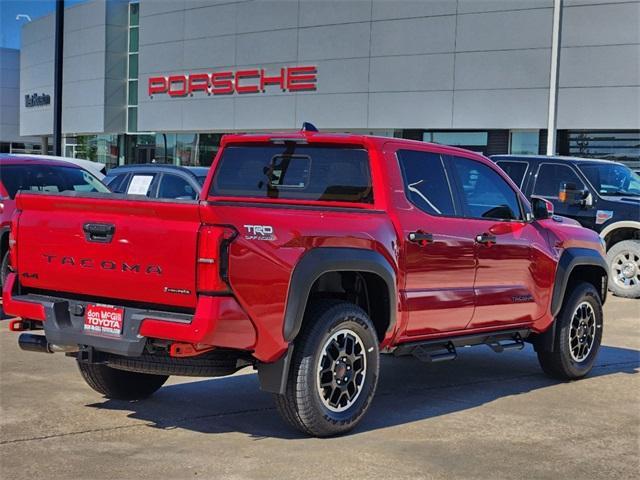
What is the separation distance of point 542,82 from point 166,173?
18249 mm

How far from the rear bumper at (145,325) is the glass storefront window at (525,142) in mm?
25213

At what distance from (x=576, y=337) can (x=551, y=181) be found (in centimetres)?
629

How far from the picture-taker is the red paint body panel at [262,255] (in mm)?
4695

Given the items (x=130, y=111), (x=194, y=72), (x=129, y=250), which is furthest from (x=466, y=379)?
(x=130, y=111)

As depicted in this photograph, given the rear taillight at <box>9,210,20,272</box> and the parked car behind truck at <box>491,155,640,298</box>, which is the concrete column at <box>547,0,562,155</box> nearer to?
the parked car behind truck at <box>491,155,640,298</box>

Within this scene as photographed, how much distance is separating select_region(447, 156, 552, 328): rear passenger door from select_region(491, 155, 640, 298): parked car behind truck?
651 centimetres

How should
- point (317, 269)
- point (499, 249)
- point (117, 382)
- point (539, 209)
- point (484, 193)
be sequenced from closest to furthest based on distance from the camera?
point (317, 269)
point (117, 382)
point (499, 249)
point (484, 193)
point (539, 209)

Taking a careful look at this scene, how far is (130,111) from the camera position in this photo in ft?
141

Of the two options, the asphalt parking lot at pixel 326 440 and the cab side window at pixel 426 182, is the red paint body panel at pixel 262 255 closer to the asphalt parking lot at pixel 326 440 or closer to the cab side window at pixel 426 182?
the cab side window at pixel 426 182

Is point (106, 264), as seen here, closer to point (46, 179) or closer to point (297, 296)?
point (297, 296)

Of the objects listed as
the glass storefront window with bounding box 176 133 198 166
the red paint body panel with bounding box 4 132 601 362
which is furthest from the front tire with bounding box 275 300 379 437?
the glass storefront window with bounding box 176 133 198 166

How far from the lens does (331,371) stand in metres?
5.31

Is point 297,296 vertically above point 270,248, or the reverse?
point 270,248

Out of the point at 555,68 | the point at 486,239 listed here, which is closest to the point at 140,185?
the point at 486,239
